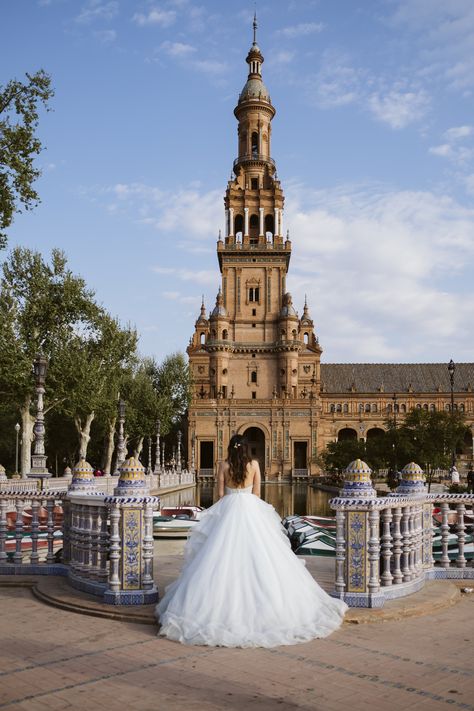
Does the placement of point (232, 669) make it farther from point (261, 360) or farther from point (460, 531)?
point (261, 360)

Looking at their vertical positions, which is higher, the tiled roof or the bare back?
the tiled roof

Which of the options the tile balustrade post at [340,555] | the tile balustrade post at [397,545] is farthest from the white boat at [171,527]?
the tile balustrade post at [340,555]

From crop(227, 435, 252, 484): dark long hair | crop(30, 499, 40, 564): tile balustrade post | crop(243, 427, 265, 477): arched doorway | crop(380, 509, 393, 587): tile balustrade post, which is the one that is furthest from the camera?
crop(243, 427, 265, 477): arched doorway

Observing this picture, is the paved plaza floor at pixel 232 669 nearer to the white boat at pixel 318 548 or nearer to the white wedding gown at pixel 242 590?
the white wedding gown at pixel 242 590

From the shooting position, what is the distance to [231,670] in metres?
6.05

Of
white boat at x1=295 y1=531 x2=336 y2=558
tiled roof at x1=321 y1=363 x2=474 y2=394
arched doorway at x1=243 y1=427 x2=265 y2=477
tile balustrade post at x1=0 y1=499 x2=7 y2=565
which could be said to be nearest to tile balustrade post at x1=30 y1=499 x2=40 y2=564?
tile balustrade post at x1=0 y1=499 x2=7 y2=565

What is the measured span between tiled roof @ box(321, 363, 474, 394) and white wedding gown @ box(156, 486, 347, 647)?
8526 centimetres

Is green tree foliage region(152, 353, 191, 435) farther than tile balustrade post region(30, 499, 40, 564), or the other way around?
green tree foliage region(152, 353, 191, 435)

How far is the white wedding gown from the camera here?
6859mm

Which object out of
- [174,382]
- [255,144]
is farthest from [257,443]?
[255,144]

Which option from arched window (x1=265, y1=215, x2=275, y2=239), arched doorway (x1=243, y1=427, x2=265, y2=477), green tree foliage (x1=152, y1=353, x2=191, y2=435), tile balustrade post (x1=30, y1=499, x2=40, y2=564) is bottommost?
arched doorway (x1=243, y1=427, x2=265, y2=477)

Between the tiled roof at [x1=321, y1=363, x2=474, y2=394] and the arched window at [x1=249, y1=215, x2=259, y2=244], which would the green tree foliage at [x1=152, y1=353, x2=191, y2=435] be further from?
the tiled roof at [x1=321, y1=363, x2=474, y2=394]

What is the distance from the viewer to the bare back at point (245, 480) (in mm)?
7965

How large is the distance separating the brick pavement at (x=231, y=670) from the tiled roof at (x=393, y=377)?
282 ft
